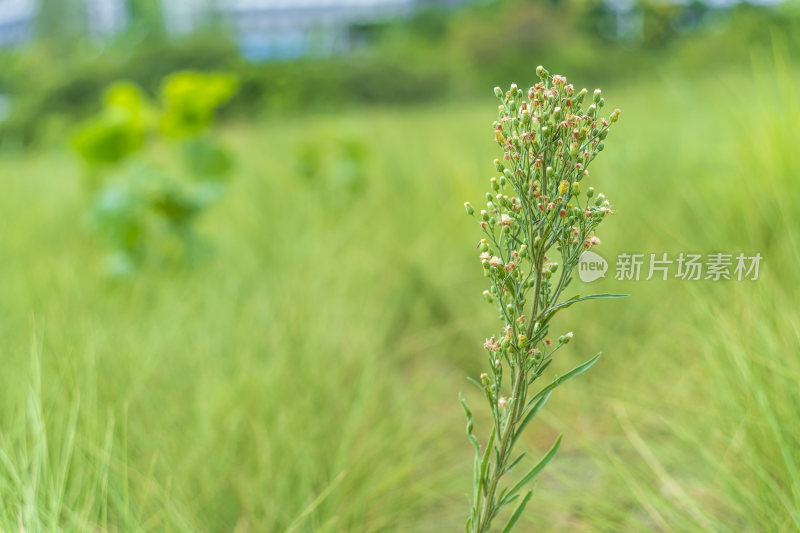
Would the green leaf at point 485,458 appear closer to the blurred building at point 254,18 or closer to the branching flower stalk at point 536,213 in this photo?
the branching flower stalk at point 536,213

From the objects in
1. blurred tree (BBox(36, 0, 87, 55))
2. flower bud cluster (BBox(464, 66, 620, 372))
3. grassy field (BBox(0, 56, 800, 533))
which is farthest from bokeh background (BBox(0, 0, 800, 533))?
blurred tree (BBox(36, 0, 87, 55))

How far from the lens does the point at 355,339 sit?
6.00 ft

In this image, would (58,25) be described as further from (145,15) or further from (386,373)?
(386,373)

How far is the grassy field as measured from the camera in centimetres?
112

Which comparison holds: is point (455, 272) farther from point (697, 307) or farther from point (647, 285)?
point (697, 307)

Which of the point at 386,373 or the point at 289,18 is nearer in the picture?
the point at 386,373

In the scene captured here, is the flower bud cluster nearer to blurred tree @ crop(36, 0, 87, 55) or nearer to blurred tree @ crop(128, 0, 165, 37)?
blurred tree @ crop(128, 0, 165, 37)

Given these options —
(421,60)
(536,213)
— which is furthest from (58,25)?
(536,213)

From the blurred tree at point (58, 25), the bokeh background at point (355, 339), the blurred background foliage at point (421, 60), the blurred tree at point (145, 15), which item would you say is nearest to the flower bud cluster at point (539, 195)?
the bokeh background at point (355, 339)

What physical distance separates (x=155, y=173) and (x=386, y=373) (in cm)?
121

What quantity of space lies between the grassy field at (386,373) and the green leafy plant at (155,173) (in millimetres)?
151

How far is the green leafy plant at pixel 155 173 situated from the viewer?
237 centimetres

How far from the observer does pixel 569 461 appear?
1441 millimetres

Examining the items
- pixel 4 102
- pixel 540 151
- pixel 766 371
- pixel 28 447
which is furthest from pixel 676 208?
pixel 4 102
